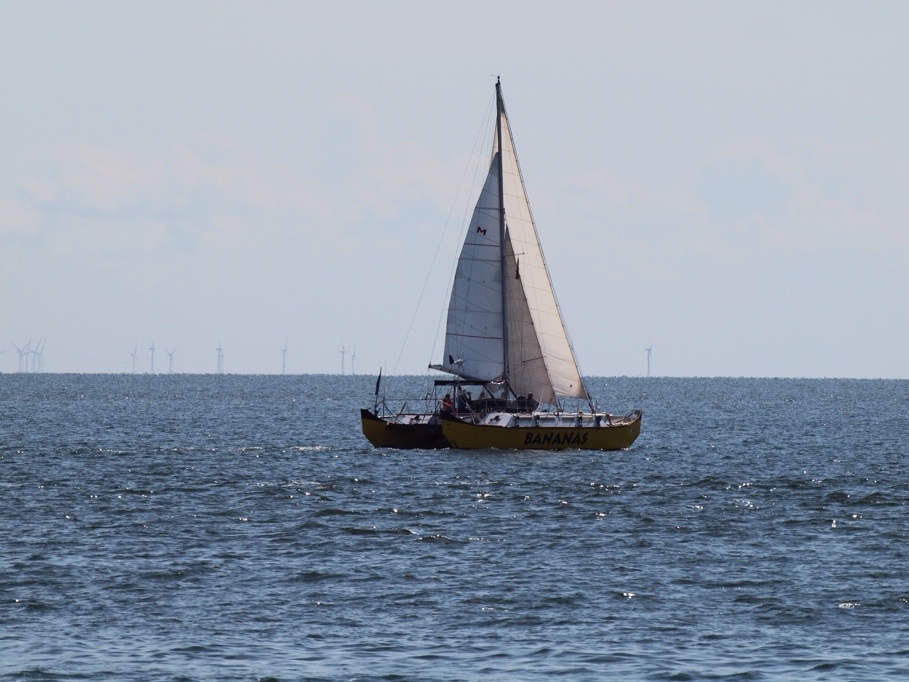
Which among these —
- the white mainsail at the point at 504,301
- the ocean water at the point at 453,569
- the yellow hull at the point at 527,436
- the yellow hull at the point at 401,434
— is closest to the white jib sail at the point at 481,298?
the white mainsail at the point at 504,301

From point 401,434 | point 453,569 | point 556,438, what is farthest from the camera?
point 401,434

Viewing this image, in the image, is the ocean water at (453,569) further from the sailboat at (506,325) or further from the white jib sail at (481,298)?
the white jib sail at (481,298)

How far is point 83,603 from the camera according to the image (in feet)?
98.4

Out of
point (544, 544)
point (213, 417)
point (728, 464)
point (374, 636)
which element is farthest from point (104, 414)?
point (374, 636)

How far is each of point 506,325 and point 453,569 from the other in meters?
34.3

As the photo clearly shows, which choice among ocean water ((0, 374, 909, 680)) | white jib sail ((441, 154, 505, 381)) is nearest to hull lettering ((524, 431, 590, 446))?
ocean water ((0, 374, 909, 680))

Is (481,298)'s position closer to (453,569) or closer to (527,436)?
(527,436)

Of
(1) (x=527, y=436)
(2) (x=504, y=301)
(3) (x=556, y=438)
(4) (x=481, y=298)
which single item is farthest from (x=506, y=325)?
(3) (x=556, y=438)

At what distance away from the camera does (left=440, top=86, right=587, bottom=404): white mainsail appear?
68125mm

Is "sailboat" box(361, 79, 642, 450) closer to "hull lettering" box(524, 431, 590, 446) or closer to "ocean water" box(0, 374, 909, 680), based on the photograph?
"hull lettering" box(524, 431, 590, 446)

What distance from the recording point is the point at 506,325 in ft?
224

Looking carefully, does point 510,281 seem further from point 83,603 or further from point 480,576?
point 83,603

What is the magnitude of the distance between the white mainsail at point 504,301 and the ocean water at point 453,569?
4.65m

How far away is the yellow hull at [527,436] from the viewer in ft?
215
